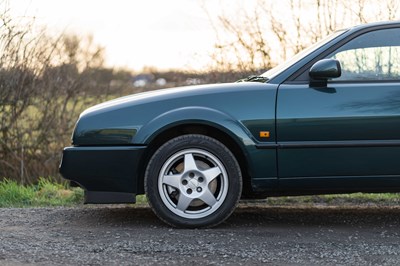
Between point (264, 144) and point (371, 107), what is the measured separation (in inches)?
35.3

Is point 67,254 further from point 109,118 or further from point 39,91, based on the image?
point 39,91

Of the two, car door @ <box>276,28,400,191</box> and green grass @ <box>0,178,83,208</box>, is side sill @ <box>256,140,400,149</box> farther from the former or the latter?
green grass @ <box>0,178,83,208</box>

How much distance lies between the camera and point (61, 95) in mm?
12836

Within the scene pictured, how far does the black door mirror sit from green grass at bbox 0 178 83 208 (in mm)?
3299

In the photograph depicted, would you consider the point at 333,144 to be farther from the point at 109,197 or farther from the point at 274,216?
the point at 109,197

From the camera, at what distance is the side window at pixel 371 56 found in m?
6.64

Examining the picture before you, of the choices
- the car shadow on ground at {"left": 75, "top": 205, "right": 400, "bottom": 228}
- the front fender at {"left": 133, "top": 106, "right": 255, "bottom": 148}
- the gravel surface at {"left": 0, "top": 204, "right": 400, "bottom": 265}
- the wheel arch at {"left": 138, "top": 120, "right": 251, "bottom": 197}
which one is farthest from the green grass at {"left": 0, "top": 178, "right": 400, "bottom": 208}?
the front fender at {"left": 133, "top": 106, "right": 255, "bottom": 148}

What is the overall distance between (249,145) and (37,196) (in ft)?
11.2

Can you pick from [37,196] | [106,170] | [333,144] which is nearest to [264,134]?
[333,144]

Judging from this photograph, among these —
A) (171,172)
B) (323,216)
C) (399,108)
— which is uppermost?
(399,108)

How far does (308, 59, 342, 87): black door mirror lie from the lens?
6398mm

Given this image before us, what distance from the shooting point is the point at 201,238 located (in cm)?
615

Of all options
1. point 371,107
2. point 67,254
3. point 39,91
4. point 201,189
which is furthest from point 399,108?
point 39,91

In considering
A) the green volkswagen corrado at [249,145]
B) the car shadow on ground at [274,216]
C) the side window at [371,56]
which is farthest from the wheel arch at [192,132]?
the side window at [371,56]
